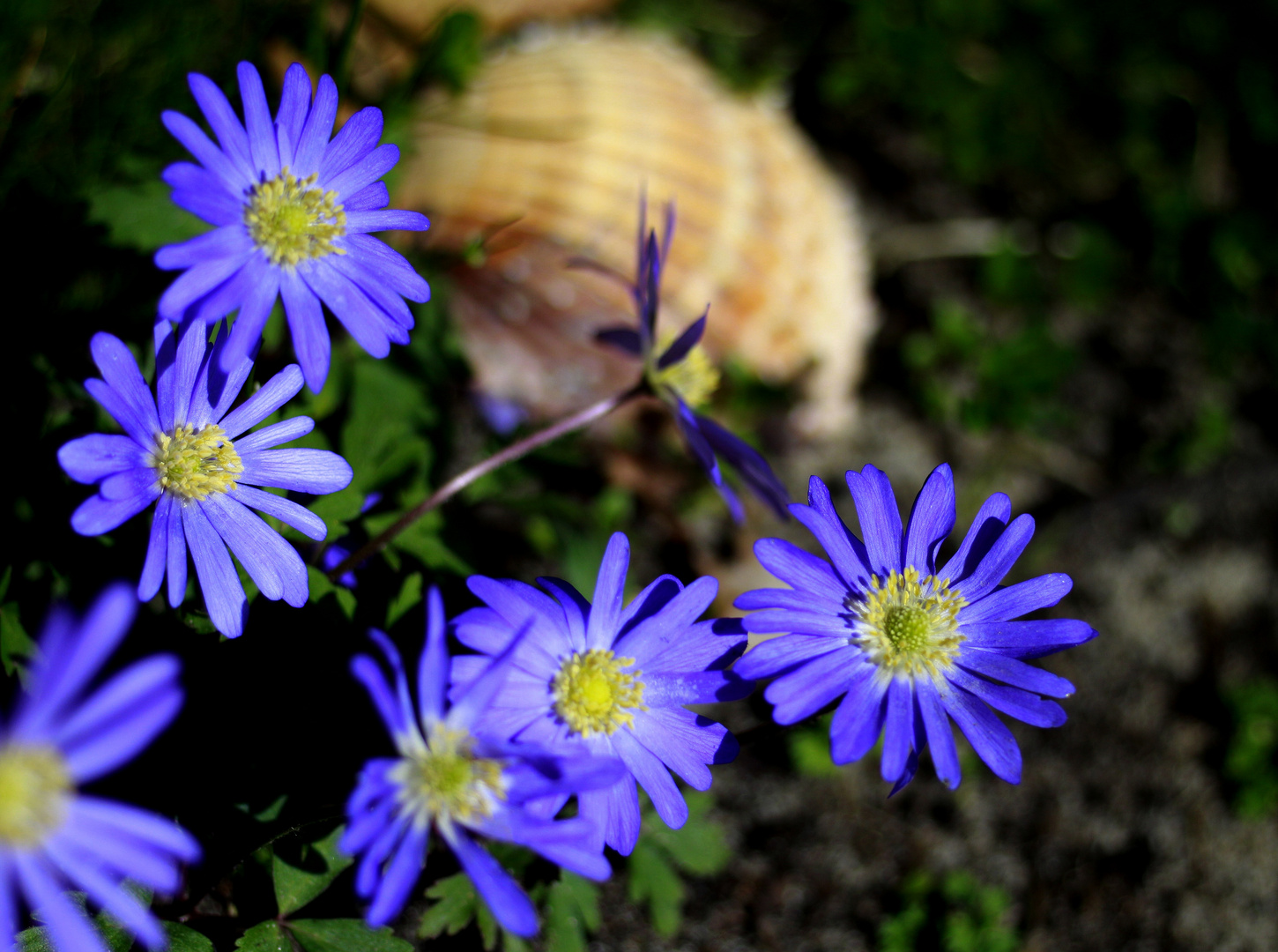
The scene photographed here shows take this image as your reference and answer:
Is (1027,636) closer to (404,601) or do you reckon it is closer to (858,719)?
(858,719)

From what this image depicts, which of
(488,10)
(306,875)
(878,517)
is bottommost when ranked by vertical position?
(306,875)

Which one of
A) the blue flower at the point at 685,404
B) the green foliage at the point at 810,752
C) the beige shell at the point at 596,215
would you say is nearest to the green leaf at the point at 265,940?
the blue flower at the point at 685,404

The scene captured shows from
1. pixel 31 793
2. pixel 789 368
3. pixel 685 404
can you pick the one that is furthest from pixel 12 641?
pixel 789 368

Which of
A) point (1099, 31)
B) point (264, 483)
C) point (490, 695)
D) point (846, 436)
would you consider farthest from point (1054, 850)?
point (1099, 31)

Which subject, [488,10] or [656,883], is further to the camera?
[488,10]

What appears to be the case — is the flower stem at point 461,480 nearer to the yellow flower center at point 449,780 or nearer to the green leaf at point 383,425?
the green leaf at point 383,425

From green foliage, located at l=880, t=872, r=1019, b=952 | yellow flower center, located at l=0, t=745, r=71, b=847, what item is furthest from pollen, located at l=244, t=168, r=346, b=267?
green foliage, located at l=880, t=872, r=1019, b=952
